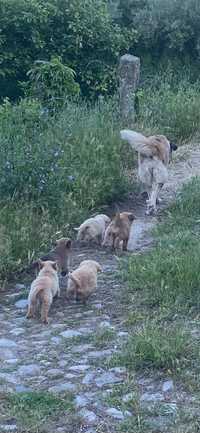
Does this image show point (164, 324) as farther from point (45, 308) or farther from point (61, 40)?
point (61, 40)

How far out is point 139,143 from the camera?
37.1 feet

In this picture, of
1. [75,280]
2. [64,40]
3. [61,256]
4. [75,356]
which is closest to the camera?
[75,356]

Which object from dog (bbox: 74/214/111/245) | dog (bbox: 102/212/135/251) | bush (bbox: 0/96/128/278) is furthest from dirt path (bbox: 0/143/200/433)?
bush (bbox: 0/96/128/278)

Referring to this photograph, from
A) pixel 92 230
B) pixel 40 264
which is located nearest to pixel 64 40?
pixel 92 230

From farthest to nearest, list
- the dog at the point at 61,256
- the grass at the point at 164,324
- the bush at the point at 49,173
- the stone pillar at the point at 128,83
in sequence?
the stone pillar at the point at 128,83, the bush at the point at 49,173, the dog at the point at 61,256, the grass at the point at 164,324

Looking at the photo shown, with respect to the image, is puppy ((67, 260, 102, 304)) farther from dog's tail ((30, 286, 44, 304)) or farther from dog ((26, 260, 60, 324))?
dog's tail ((30, 286, 44, 304))

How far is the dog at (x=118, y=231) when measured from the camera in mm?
9758

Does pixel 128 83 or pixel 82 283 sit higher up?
pixel 128 83

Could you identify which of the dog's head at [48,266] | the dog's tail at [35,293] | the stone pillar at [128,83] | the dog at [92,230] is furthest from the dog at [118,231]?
the stone pillar at [128,83]

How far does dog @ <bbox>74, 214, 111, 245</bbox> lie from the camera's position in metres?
10.0

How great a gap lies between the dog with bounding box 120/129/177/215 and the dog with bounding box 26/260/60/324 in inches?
120

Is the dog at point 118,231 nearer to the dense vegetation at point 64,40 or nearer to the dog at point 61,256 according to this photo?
the dog at point 61,256

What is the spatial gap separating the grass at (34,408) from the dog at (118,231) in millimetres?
3276

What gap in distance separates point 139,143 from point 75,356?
4417 mm
